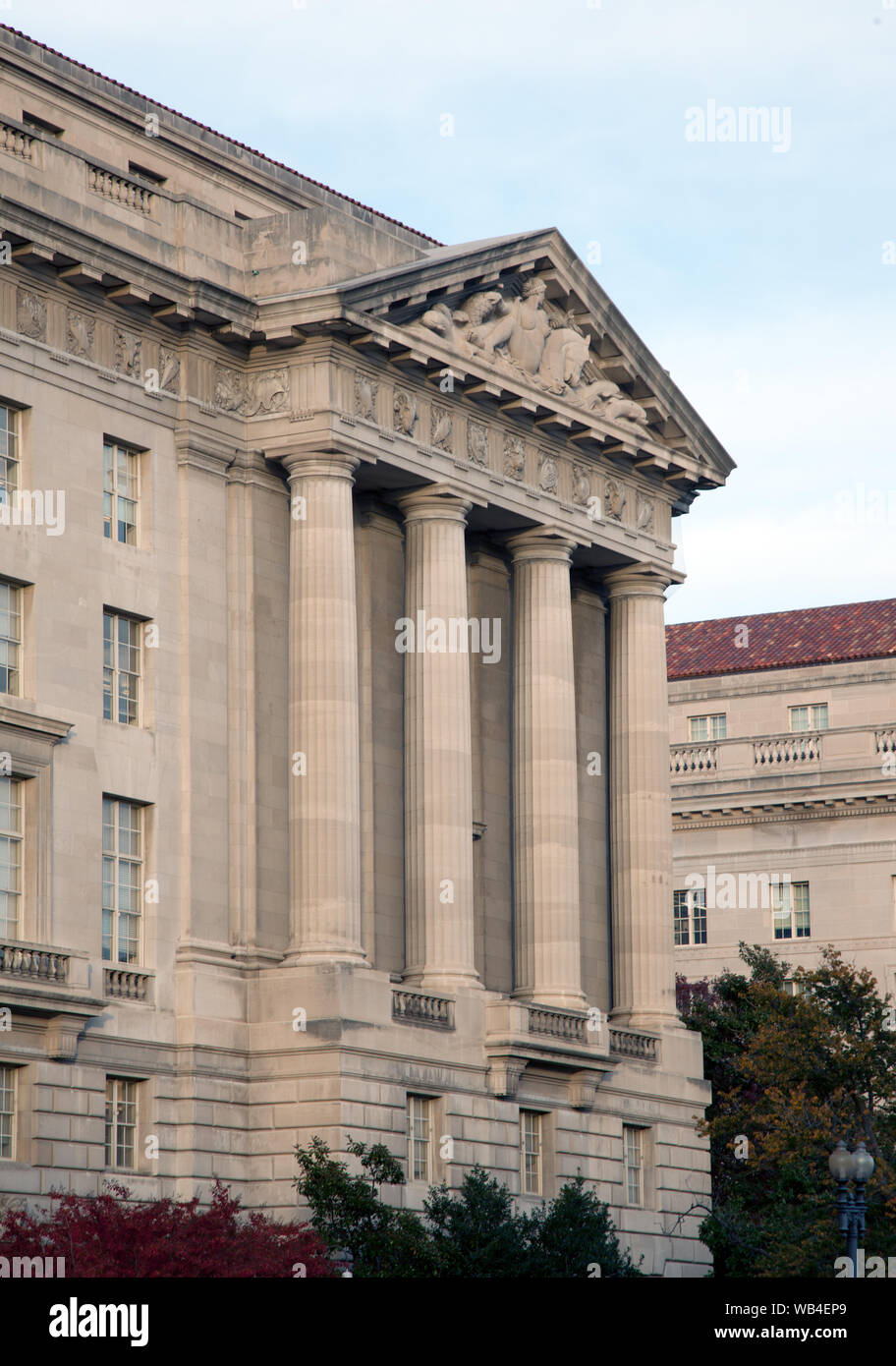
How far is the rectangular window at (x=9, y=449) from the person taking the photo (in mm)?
49531

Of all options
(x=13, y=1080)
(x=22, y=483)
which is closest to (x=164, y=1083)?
(x=13, y=1080)

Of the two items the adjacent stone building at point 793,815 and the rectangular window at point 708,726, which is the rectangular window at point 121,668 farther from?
the rectangular window at point 708,726

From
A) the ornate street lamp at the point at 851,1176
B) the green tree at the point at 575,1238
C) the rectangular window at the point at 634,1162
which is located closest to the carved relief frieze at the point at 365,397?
the green tree at the point at 575,1238

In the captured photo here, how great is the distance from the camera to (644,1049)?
209ft

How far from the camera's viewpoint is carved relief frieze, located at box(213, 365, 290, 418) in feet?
182

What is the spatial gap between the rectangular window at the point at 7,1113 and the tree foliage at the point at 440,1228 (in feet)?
20.2

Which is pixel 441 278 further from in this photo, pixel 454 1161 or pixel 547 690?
pixel 454 1161

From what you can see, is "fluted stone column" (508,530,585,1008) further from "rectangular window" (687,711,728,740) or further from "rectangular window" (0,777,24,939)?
"rectangular window" (687,711,728,740)

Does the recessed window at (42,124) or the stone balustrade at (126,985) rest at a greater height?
the recessed window at (42,124)

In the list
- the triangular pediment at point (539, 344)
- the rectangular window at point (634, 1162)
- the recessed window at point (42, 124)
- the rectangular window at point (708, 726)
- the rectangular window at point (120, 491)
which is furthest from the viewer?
the rectangular window at point (708, 726)

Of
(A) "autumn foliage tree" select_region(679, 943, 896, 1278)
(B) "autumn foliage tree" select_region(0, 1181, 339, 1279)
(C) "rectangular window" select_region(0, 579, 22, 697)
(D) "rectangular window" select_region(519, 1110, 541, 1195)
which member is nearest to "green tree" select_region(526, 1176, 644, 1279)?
(D) "rectangular window" select_region(519, 1110, 541, 1195)

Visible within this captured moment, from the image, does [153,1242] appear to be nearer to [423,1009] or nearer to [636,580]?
[423,1009]

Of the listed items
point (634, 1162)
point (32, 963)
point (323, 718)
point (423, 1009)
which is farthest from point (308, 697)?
point (634, 1162)

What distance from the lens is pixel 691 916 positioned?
298 feet
